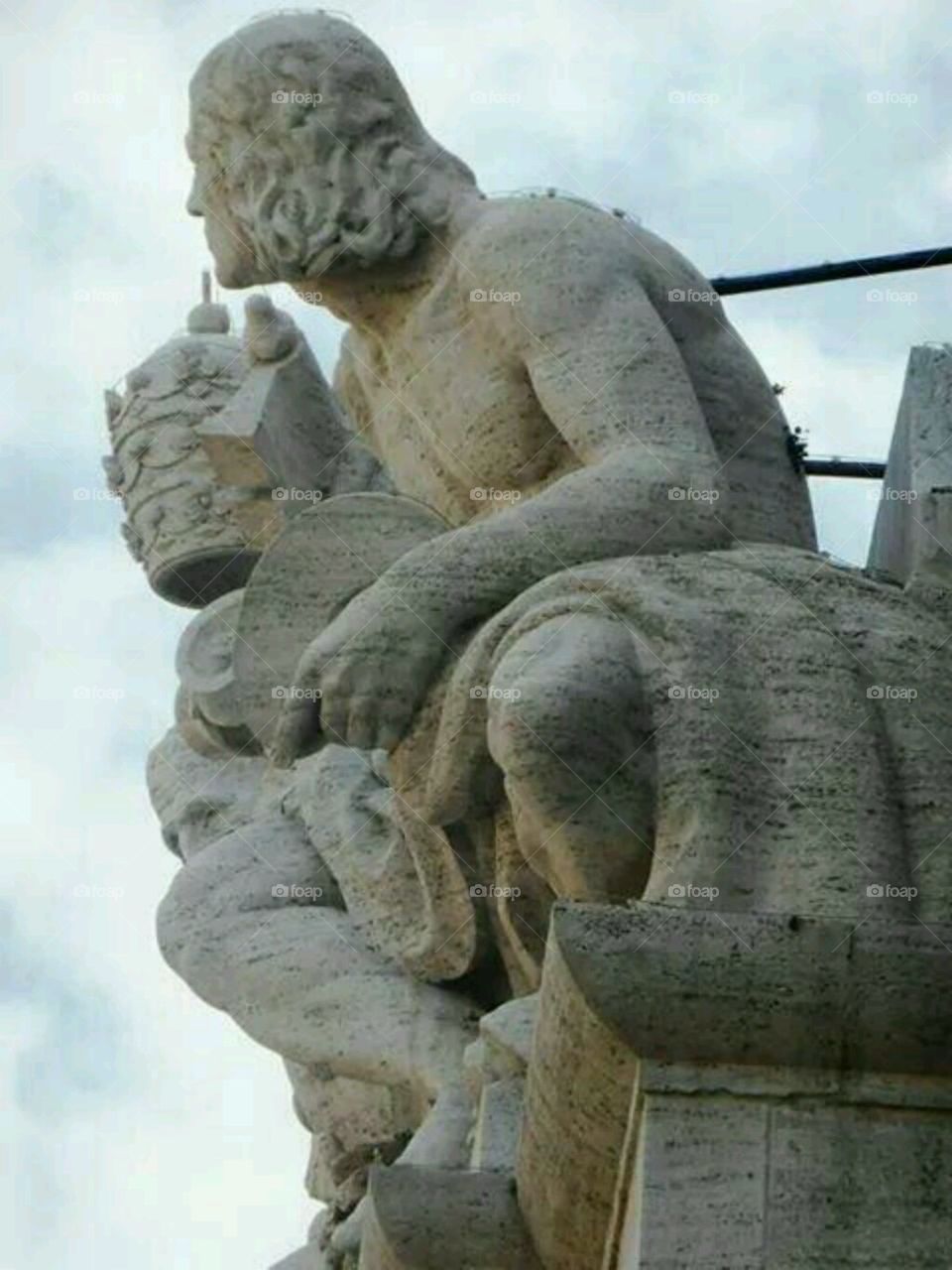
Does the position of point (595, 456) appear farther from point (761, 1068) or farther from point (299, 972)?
point (761, 1068)

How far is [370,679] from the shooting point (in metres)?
12.8

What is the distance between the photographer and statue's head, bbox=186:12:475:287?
1388 centimetres

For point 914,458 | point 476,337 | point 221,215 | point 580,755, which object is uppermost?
point 221,215

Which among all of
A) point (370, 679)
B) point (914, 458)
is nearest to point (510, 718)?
point (370, 679)

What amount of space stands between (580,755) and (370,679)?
0.86m

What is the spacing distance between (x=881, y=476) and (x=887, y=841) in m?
3.30

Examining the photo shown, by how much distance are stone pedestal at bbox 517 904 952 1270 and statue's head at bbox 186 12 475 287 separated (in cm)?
292

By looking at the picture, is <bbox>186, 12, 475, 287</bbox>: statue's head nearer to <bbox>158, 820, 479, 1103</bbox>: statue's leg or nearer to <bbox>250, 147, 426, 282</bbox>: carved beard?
<bbox>250, 147, 426, 282</bbox>: carved beard

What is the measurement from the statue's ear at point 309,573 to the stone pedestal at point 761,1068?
1.97 m

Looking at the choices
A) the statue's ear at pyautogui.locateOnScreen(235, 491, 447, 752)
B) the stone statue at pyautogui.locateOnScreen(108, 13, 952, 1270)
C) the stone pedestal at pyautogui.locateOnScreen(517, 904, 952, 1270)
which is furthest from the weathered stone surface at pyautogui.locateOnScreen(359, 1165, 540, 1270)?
the statue's ear at pyautogui.locateOnScreen(235, 491, 447, 752)

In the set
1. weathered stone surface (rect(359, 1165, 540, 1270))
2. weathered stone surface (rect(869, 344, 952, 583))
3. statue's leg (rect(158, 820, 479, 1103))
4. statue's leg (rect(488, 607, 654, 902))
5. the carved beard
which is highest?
the carved beard

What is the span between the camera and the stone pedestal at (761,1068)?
1131 centimetres

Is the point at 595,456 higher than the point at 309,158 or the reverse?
the reverse

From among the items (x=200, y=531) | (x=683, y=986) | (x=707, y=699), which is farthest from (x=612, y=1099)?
(x=200, y=531)
